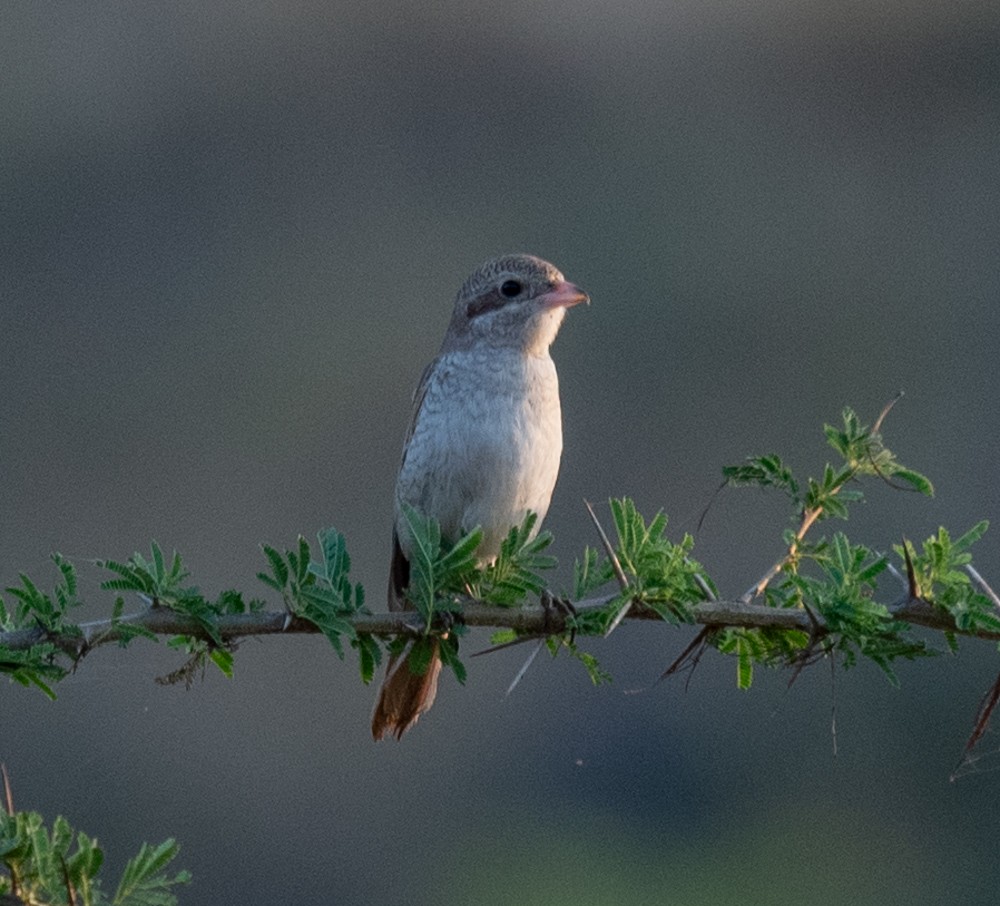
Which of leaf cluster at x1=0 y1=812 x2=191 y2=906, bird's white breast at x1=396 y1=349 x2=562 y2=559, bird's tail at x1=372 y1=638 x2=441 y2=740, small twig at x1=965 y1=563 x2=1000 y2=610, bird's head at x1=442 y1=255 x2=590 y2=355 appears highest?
bird's head at x1=442 y1=255 x2=590 y2=355

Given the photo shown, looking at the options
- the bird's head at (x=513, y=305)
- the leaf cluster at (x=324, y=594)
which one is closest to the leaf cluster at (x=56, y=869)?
the leaf cluster at (x=324, y=594)

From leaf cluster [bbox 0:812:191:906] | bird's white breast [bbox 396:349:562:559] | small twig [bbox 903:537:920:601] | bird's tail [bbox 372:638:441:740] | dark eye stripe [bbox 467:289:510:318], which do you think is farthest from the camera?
dark eye stripe [bbox 467:289:510:318]

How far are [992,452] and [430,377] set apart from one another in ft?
21.6

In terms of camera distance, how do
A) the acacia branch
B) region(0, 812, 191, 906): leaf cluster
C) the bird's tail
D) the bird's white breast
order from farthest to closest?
the bird's white breast
the bird's tail
the acacia branch
region(0, 812, 191, 906): leaf cluster

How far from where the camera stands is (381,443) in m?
10.8

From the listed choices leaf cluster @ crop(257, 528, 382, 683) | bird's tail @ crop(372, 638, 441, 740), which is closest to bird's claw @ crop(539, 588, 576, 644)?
leaf cluster @ crop(257, 528, 382, 683)

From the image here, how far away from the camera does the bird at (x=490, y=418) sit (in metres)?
4.62

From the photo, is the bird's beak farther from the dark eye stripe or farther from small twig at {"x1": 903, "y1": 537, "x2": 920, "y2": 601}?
small twig at {"x1": 903, "y1": 537, "x2": 920, "y2": 601}

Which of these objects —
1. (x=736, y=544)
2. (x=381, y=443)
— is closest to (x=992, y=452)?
(x=736, y=544)

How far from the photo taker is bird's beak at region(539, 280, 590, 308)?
4.91 meters

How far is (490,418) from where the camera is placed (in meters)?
4.69

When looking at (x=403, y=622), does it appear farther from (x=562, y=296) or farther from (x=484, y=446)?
(x=562, y=296)

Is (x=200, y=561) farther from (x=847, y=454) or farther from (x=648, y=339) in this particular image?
(x=847, y=454)

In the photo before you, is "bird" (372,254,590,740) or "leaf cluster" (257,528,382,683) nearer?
"leaf cluster" (257,528,382,683)
